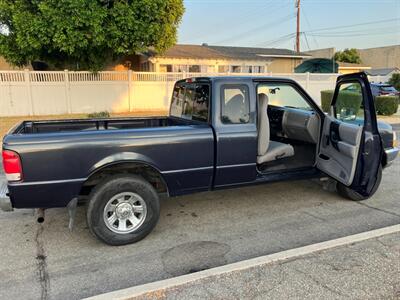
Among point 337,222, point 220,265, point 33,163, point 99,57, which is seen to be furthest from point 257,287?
point 99,57

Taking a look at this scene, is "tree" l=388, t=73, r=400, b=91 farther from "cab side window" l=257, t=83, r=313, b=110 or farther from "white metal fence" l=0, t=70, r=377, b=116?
"cab side window" l=257, t=83, r=313, b=110

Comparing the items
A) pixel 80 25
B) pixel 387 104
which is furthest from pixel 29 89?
pixel 387 104

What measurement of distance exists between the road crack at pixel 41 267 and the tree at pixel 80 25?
9061 millimetres

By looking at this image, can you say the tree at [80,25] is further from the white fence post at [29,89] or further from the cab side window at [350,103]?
the cab side window at [350,103]

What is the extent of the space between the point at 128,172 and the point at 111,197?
387 mm

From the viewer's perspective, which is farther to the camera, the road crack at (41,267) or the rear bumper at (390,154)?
the rear bumper at (390,154)

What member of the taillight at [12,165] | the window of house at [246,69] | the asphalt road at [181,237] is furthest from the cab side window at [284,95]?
the window of house at [246,69]

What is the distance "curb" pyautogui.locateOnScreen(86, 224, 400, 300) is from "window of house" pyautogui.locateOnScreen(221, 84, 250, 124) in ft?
5.41

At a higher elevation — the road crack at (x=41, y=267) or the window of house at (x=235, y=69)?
the window of house at (x=235, y=69)

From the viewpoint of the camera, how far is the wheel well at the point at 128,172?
3660mm

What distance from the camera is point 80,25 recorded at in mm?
11297

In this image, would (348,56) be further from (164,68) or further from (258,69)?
(164,68)

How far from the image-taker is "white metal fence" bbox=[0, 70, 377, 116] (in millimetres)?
14539

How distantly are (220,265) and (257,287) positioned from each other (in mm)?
550
